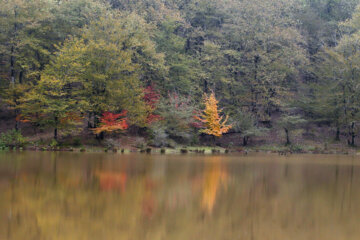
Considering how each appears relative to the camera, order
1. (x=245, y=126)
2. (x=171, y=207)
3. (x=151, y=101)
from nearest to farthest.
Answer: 1. (x=171, y=207)
2. (x=151, y=101)
3. (x=245, y=126)

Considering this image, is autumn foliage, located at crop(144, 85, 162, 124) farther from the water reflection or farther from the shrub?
the water reflection

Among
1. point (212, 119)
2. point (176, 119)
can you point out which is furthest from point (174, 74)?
point (176, 119)

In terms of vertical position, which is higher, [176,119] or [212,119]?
[212,119]

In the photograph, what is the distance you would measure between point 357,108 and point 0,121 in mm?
33497

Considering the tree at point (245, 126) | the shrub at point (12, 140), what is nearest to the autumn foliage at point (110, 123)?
the shrub at point (12, 140)

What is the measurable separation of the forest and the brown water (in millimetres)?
17808

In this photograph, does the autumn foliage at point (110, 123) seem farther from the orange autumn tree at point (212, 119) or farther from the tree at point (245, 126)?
the tree at point (245, 126)

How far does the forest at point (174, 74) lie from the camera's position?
3122 centimetres

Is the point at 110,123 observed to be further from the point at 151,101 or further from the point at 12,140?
the point at 12,140

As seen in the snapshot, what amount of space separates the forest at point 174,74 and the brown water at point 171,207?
701 inches

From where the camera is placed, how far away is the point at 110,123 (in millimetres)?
30500

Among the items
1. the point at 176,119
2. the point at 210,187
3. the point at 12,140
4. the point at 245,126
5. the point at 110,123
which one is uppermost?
the point at 176,119

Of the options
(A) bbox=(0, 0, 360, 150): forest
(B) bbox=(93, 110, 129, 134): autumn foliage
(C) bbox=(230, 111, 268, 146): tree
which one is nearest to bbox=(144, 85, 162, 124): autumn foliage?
(A) bbox=(0, 0, 360, 150): forest

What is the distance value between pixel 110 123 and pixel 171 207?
22.5 meters
